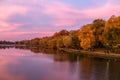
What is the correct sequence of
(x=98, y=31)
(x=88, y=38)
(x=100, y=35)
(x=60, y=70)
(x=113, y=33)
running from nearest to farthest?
(x=60, y=70) → (x=113, y=33) → (x=100, y=35) → (x=98, y=31) → (x=88, y=38)

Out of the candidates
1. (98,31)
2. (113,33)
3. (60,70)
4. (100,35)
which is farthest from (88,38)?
(60,70)

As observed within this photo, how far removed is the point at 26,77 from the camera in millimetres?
31172

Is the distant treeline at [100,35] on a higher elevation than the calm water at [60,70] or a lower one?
higher

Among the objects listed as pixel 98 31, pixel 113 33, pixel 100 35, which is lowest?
pixel 113 33

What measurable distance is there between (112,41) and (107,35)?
2115mm

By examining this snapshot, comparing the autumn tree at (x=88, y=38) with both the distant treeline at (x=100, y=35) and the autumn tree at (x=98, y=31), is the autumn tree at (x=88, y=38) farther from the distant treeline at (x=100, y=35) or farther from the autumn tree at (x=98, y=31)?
the autumn tree at (x=98, y=31)

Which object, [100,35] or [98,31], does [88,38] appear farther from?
[100,35]

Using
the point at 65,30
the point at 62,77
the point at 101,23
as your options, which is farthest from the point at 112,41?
the point at 65,30

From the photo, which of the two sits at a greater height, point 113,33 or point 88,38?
point 113,33

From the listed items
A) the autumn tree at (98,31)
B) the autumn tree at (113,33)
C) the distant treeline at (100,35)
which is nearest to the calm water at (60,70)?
the autumn tree at (113,33)

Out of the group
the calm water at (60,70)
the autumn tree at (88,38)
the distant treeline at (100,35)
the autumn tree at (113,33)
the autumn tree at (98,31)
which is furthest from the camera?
the autumn tree at (88,38)

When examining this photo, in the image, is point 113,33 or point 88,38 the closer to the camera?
point 113,33

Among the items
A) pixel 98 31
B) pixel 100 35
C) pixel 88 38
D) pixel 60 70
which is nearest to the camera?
pixel 60 70

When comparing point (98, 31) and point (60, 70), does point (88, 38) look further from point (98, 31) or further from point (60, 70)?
point (60, 70)
